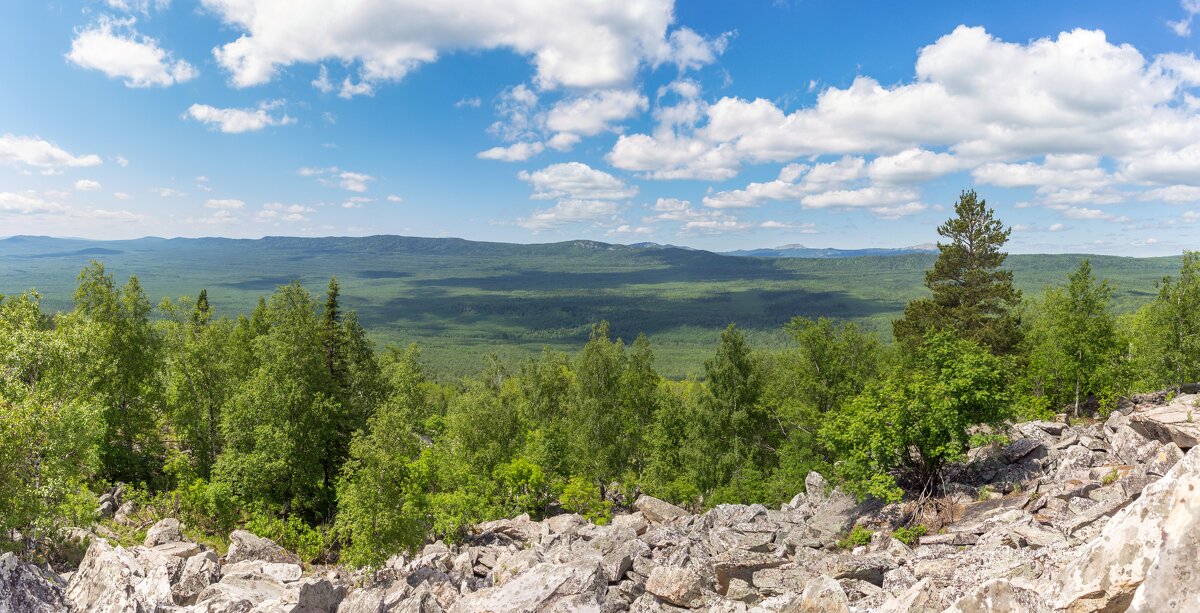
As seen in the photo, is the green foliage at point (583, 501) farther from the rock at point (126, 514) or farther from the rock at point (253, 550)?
the rock at point (126, 514)

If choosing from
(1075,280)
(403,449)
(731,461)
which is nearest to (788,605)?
(403,449)

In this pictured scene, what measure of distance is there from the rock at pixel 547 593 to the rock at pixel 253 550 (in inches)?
528

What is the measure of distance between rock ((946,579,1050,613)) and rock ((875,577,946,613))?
2.08 meters

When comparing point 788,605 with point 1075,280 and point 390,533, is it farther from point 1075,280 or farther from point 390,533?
point 1075,280

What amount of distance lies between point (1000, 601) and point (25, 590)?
2475 cm

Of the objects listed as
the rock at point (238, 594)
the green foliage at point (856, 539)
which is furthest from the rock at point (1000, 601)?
the rock at point (238, 594)

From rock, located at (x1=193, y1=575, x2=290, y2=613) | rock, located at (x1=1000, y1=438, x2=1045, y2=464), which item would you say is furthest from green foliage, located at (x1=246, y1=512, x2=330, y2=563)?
rock, located at (x1=1000, y1=438, x2=1045, y2=464)

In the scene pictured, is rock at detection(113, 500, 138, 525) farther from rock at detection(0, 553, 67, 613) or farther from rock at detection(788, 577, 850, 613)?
rock at detection(788, 577, 850, 613)

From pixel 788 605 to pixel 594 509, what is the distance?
25.3 metres

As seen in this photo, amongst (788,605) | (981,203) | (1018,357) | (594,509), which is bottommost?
(594,509)

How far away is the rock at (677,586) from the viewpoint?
58.9 feet

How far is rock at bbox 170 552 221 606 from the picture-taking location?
762 inches

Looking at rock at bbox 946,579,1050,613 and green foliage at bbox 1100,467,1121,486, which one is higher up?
rock at bbox 946,579,1050,613

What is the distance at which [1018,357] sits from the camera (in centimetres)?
4269
